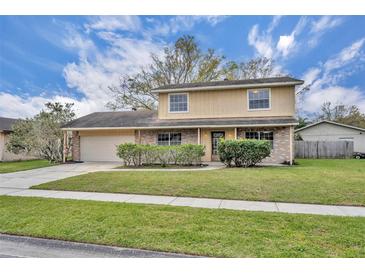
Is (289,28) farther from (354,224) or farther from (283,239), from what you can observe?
(283,239)

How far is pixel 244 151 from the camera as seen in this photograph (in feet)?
36.2

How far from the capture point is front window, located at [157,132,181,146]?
14814 millimetres

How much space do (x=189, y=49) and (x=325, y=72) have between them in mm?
13658

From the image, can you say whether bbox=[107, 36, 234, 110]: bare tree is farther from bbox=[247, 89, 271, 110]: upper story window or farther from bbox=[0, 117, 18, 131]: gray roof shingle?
bbox=[247, 89, 271, 110]: upper story window

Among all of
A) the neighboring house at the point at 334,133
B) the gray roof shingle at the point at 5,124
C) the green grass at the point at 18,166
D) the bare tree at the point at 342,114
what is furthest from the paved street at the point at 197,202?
the bare tree at the point at 342,114

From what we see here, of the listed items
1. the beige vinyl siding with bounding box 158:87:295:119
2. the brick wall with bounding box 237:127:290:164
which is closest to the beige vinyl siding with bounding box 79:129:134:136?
Answer: the beige vinyl siding with bounding box 158:87:295:119

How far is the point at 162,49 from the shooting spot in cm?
2405

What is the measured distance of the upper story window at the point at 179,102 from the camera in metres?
15.4

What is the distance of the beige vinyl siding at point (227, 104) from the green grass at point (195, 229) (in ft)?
35.7

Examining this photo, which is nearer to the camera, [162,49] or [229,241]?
[229,241]

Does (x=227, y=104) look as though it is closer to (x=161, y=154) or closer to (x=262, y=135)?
(x=262, y=135)
